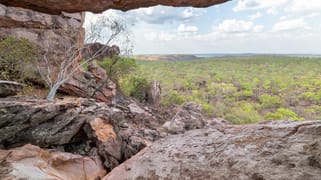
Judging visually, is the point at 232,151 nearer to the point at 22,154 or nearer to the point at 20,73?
the point at 22,154

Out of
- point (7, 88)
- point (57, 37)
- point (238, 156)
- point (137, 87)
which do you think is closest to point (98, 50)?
point (57, 37)

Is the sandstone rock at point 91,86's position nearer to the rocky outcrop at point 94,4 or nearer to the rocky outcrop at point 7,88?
the rocky outcrop at point 7,88

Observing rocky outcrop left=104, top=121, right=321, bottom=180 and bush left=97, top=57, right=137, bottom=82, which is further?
bush left=97, top=57, right=137, bottom=82

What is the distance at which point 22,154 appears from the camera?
280 inches

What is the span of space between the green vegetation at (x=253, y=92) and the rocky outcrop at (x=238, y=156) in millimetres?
17575

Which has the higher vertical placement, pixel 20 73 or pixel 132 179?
pixel 20 73

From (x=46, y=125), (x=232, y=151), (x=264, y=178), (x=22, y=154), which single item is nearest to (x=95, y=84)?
(x=46, y=125)

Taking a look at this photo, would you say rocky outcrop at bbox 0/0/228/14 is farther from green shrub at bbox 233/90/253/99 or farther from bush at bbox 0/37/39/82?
green shrub at bbox 233/90/253/99

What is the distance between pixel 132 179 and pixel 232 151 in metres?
2.49

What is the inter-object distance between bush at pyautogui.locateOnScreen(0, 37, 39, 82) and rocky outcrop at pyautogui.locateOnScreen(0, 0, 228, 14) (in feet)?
33.1

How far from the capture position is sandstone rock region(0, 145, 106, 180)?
20.9 ft

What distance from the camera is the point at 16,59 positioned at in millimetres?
14906

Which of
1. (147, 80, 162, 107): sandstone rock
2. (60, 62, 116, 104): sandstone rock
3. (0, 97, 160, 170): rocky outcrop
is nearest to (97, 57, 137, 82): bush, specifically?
(60, 62, 116, 104): sandstone rock

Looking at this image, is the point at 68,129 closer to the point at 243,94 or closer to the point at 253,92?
the point at 243,94
